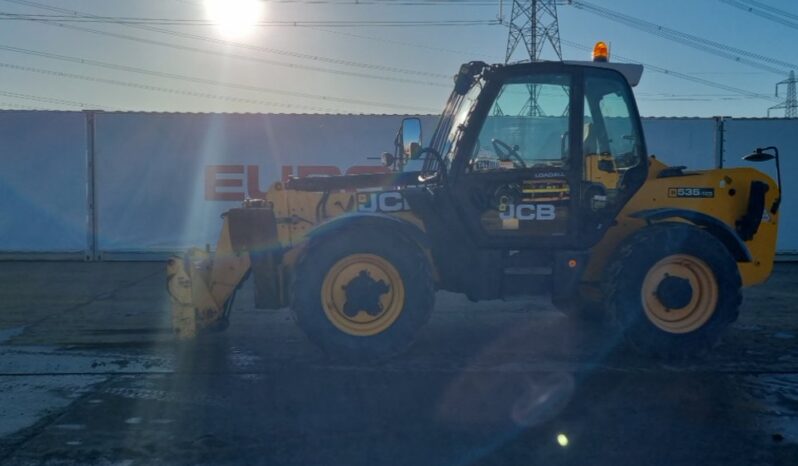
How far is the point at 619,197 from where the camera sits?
650cm

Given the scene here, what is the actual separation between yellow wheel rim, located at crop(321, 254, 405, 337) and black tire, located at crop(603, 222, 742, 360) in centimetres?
179

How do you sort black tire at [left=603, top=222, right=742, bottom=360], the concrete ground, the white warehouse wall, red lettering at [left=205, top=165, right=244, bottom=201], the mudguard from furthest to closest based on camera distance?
red lettering at [left=205, top=165, right=244, bottom=201] → the white warehouse wall → the mudguard → black tire at [left=603, top=222, right=742, bottom=360] → the concrete ground

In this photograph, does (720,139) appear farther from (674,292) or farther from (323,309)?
(323,309)

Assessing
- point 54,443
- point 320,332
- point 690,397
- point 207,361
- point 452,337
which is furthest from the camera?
point 452,337

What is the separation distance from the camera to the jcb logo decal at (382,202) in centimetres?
659

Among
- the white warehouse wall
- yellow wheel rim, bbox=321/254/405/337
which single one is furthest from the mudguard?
the white warehouse wall

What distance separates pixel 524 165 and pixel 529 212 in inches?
15.7

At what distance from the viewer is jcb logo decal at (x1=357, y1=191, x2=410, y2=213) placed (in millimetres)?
6594

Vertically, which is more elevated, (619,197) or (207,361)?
(619,197)

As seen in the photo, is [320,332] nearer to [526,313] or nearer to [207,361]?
[207,361]

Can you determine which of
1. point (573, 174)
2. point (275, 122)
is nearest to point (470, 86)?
point (573, 174)

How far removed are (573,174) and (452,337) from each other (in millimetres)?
2136

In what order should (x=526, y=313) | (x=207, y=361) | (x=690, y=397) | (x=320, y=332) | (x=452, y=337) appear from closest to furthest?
(x=690, y=397) < (x=320, y=332) < (x=207, y=361) < (x=452, y=337) < (x=526, y=313)

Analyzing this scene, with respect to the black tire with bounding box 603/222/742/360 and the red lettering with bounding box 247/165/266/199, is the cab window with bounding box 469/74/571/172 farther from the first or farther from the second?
the red lettering with bounding box 247/165/266/199
